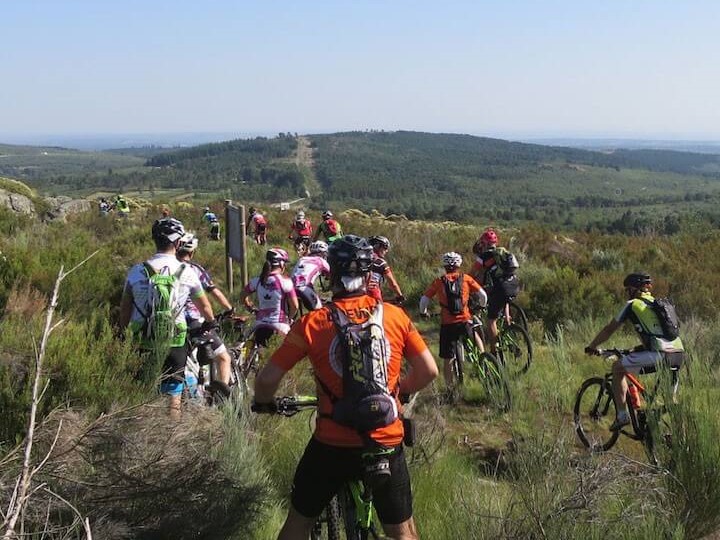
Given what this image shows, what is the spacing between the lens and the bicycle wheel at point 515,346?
8438 mm

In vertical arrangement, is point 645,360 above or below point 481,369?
above

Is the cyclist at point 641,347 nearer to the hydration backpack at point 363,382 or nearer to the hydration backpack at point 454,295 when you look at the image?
the hydration backpack at point 454,295

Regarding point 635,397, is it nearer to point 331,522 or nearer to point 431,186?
point 331,522

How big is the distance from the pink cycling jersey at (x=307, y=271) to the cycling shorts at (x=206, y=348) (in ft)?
6.02

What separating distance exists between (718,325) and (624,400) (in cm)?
414

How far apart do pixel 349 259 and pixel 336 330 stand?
413 mm

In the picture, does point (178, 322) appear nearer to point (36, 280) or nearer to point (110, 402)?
point (110, 402)

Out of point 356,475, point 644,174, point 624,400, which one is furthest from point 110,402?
point 644,174

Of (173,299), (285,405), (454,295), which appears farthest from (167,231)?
(454,295)

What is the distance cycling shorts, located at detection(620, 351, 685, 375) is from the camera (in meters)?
5.52

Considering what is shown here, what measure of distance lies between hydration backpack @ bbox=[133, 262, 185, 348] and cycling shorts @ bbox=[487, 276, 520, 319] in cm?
517

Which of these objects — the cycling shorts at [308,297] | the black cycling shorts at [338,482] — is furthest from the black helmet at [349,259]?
the cycling shorts at [308,297]

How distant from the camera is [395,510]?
3178 mm

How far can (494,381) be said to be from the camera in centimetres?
695
